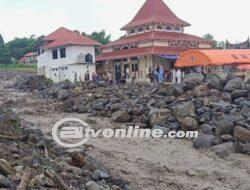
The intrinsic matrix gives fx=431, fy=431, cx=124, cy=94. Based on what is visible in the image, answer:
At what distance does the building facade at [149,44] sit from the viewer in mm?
36094

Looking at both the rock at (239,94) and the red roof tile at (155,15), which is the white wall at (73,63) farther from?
the rock at (239,94)

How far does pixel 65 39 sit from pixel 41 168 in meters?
35.4

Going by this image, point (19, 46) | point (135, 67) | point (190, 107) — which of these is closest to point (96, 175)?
point (190, 107)

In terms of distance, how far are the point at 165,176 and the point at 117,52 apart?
2737 centimetres

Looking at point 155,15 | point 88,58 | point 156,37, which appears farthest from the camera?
point 88,58

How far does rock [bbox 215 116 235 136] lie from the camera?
718 inches

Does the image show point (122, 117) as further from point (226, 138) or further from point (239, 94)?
point (226, 138)

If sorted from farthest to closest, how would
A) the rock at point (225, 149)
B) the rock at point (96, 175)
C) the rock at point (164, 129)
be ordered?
the rock at point (164, 129) < the rock at point (225, 149) < the rock at point (96, 175)

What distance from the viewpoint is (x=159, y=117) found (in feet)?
70.1

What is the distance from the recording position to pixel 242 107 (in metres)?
20.4

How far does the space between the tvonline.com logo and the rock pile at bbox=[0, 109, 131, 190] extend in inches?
200

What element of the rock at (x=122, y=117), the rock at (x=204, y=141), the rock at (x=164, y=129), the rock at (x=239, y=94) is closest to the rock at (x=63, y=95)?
the rock at (x=122, y=117)

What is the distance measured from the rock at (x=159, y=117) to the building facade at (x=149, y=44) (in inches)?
524

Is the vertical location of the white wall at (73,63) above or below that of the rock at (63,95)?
above
